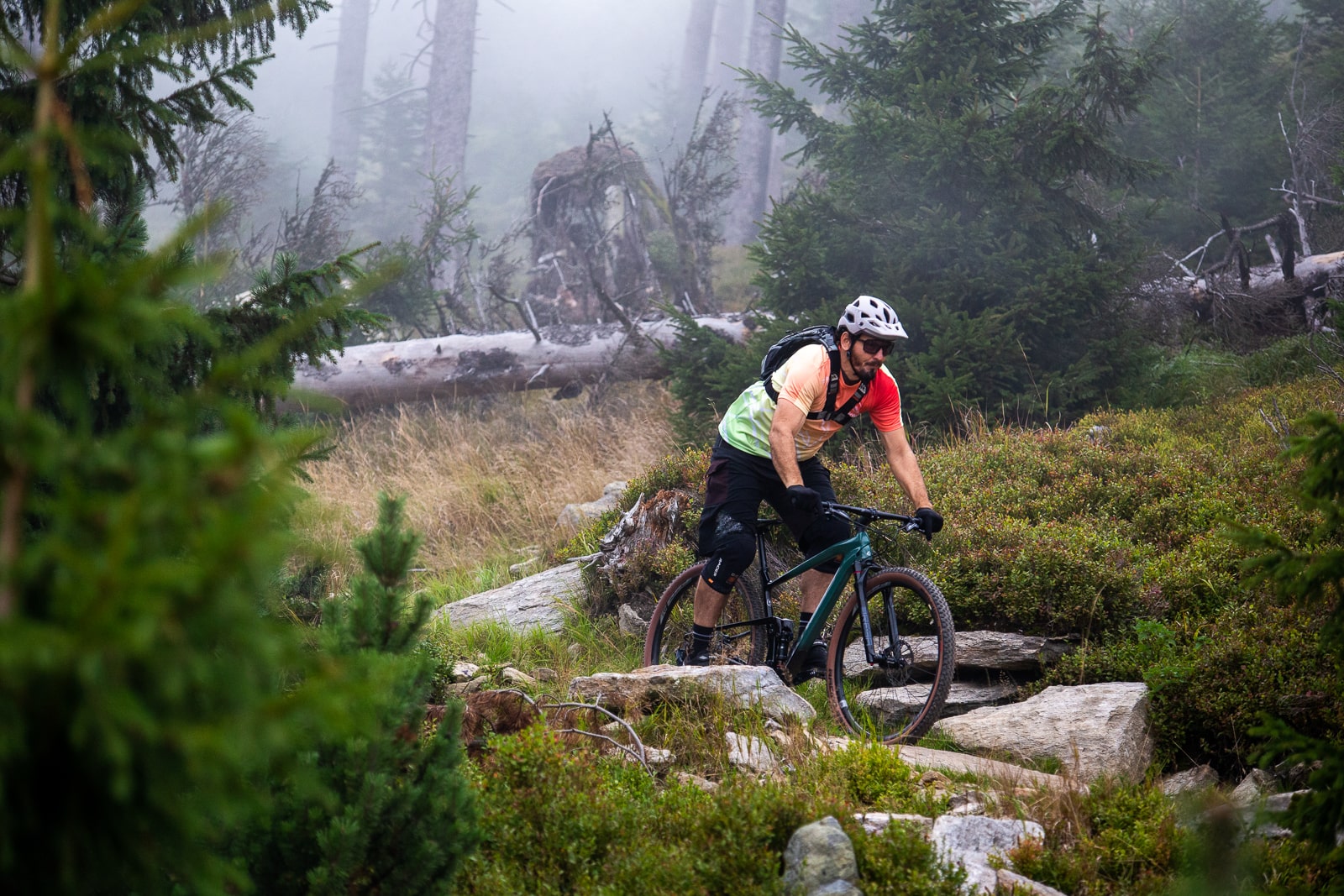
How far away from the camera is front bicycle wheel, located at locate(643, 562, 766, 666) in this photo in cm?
595

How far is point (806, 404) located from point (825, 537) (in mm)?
861

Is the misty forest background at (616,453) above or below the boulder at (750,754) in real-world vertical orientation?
above

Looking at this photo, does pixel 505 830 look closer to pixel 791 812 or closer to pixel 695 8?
pixel 791 812

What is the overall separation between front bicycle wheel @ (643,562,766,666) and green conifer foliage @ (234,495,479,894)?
3.21 meters

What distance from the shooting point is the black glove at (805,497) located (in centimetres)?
514

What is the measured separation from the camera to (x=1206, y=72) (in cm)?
1583

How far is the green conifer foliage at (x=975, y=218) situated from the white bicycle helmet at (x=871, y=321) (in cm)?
398

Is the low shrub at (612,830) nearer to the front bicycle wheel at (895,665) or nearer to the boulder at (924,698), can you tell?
the front bicycle wheel at (895,665)

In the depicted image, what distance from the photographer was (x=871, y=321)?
208 inches

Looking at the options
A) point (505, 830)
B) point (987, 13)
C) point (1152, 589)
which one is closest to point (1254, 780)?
point (1152, 589)

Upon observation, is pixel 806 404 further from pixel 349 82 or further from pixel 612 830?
pixel 349 82

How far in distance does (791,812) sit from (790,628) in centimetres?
238

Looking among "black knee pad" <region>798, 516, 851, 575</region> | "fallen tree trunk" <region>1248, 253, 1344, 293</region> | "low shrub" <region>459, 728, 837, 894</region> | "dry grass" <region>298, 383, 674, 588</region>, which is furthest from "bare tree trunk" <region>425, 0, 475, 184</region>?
"low shrub" <region>459, 728, 837, 894</region>

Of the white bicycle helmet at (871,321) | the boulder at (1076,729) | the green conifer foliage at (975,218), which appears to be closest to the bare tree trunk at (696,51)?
the green conifer foliage at (975,218)
